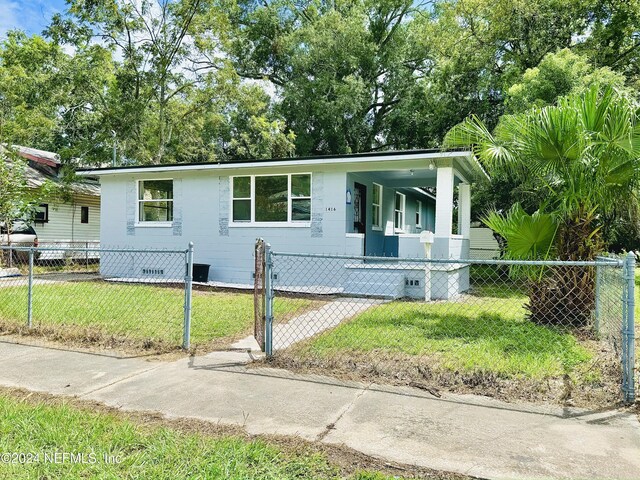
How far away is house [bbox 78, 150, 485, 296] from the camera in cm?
1091

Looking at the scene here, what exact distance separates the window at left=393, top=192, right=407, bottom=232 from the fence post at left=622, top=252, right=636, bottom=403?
1226cm

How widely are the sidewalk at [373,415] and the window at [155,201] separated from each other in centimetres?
885

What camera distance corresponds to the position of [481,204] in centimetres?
1600

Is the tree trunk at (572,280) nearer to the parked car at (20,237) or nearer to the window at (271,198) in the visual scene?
the window at (271,198)

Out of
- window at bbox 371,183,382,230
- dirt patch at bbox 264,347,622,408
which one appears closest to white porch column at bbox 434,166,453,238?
window at bbox 371,183,382,230

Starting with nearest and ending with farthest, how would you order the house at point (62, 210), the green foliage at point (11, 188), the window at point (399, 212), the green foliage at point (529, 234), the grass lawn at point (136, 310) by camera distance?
the grass lawn at point (136, 310) < the green foliage at point (529, 234) < the green foliage at point (11, 188) < the window at point (399, 212) < the house at point (62, 210)

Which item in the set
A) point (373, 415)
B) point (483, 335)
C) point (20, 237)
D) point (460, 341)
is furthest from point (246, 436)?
point (20, 237)

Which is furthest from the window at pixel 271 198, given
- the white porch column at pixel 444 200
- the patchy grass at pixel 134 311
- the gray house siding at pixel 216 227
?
the white porch column at pixel 444 200

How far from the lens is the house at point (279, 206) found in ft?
35.8

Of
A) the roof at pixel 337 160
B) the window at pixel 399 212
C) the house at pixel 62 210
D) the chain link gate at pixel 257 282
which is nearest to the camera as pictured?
the chain link gate at pixel 257 282

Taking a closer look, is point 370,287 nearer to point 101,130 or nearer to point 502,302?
point 502,302

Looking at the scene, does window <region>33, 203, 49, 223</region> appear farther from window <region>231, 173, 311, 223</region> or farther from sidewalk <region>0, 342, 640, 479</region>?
sidewalk <region>0, 342, 640, 479</region>

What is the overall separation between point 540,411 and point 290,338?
11.4 feet

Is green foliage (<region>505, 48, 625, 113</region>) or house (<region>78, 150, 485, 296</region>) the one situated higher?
green foliage (<region>505, 48, 625, 113</region>)
